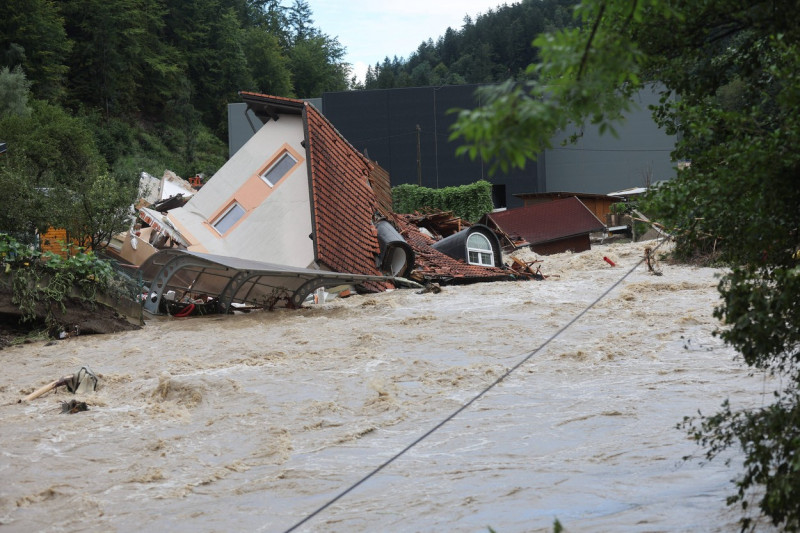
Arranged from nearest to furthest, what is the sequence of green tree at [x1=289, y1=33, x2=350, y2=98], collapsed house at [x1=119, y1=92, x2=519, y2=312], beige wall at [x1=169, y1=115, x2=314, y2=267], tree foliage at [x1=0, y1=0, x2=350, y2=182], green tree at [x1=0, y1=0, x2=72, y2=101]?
collapsed house at [x1=119, y1=92, x2=519, y2=312]
beige wall at [x1=169, y1=115, x2=314, y2=267]
green tree at [x1=0, y1=0, x2=72, y2=101]
tree foliage at [x1=0, y1=0, x2=350, y2=182]
green tree at [x1=289, y1=33, x2=350, y2=98]

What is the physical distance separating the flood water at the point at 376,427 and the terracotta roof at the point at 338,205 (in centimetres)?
366

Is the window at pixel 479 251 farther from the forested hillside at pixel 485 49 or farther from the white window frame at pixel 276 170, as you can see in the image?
the forested hillside at pixel 485 49

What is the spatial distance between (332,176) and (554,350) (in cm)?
1103

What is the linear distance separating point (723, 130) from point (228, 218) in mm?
20306

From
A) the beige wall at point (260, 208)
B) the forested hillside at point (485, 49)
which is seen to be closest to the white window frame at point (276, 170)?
the beige wall at point (260, 208)

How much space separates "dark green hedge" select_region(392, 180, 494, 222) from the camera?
4706 cm

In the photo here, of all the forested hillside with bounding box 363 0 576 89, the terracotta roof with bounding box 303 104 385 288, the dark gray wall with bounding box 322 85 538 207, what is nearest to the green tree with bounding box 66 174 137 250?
the terracotta roof with bounding box 303 104 385 288

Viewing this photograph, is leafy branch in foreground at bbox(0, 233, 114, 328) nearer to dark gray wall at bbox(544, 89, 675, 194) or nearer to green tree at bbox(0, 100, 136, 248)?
green tree at bbox(0, 100, 136, 248)

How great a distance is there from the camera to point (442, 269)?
2642 cm

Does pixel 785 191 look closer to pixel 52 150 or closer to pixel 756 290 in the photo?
pixel 756 290

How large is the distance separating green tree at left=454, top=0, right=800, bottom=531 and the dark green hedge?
39.9 m

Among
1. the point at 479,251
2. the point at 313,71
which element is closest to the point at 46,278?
the point at 479,251

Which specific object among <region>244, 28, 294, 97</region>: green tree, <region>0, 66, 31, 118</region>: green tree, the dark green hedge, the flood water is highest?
<region>244, 28, 294, 97</region>: green tree

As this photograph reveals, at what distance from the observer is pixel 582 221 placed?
120 feet
